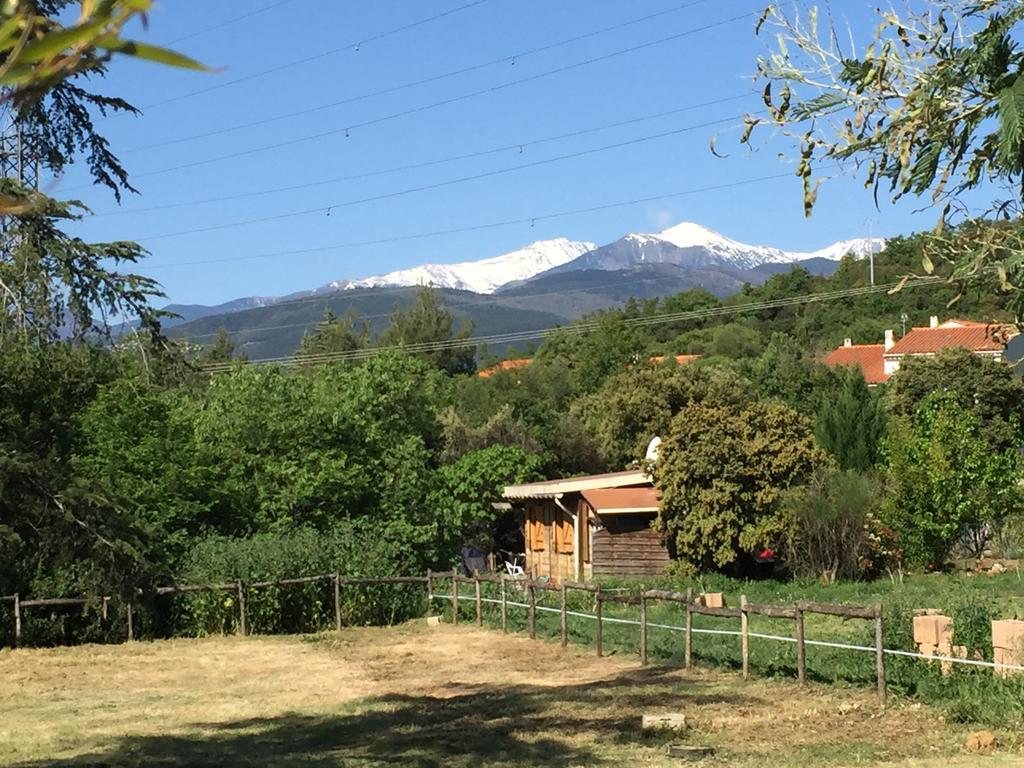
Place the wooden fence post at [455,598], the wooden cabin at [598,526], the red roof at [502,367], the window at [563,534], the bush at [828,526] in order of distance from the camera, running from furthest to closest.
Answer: the red roof at [502,367] → the window at [563,534] → the wooden cabin at [598,526] → the bush at [828,526] → the wooden fence post at [455,598]

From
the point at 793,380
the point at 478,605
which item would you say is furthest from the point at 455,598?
the point at 793,380

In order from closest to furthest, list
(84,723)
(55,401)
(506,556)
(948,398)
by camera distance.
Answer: (84,723) < (55,401) < (948,398) < (506,556)

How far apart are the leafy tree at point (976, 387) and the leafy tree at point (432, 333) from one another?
3910 centimetres

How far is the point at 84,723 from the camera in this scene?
15.0m

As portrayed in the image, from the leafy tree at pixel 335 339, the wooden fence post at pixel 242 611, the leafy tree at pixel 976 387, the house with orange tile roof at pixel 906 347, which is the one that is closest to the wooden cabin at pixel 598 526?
the wooden fence post at pixel 242 611

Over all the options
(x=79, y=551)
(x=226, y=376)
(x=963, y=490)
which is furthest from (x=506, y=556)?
(x=79, y=551)

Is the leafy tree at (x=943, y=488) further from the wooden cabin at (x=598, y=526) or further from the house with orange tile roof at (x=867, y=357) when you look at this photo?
the house with orange tile roof at (x=867, y=357)

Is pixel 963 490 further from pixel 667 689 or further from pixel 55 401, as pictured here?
pixel 55 401

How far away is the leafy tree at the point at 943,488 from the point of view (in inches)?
1302

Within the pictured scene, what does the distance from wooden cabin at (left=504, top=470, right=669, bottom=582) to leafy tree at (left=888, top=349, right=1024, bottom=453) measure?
19.2 m

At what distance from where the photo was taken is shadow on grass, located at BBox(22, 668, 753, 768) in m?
12.2

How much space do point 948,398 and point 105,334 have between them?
97.9ft

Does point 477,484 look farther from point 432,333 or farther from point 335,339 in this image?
point 335,339

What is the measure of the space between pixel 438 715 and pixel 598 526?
64.9ft
